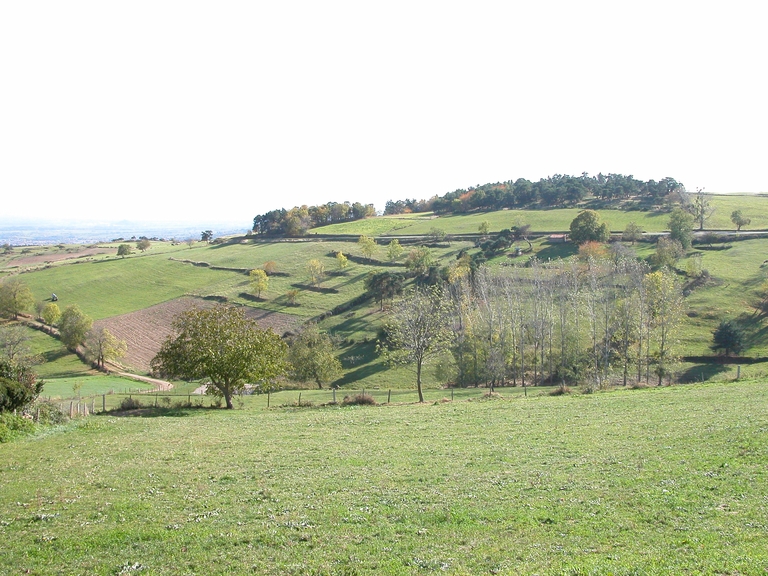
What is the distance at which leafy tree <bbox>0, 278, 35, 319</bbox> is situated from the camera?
105188 millimetres

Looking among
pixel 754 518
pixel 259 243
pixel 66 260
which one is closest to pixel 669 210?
pixel 259 243

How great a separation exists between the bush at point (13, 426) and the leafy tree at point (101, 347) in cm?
6110

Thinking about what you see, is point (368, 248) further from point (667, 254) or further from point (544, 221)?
point (667, 254)

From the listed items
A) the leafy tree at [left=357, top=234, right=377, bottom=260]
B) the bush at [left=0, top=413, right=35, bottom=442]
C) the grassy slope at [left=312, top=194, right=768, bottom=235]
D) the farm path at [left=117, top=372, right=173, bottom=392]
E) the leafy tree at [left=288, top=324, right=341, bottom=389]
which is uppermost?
the grassy slope at [left=312, top=194, right=768, bottom=235]

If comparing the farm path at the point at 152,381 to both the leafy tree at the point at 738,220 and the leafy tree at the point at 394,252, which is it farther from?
the leafy tree at the point at 738,220

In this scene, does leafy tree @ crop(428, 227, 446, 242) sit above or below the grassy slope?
below

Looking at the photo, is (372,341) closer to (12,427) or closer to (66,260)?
(12,427)

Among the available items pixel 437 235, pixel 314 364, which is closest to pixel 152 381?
pixel 314 364

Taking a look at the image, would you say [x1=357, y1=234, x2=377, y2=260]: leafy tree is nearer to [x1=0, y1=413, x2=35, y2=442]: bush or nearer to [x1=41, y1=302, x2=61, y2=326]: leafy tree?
[x1=41, y1=302, x2=61, y2=326]: leafy tree

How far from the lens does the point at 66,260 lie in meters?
165

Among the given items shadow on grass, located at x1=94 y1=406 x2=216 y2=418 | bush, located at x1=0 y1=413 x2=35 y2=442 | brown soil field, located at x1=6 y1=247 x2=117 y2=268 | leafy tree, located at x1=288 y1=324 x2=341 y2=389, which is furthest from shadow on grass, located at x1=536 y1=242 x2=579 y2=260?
brown soil field, located at x1=6 y1=247 x2=117 y2=268

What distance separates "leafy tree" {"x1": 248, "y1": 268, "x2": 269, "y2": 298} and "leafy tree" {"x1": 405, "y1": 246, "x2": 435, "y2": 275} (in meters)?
31.4

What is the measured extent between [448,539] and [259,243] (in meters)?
168

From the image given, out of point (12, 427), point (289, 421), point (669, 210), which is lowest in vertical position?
point (289, 421)
